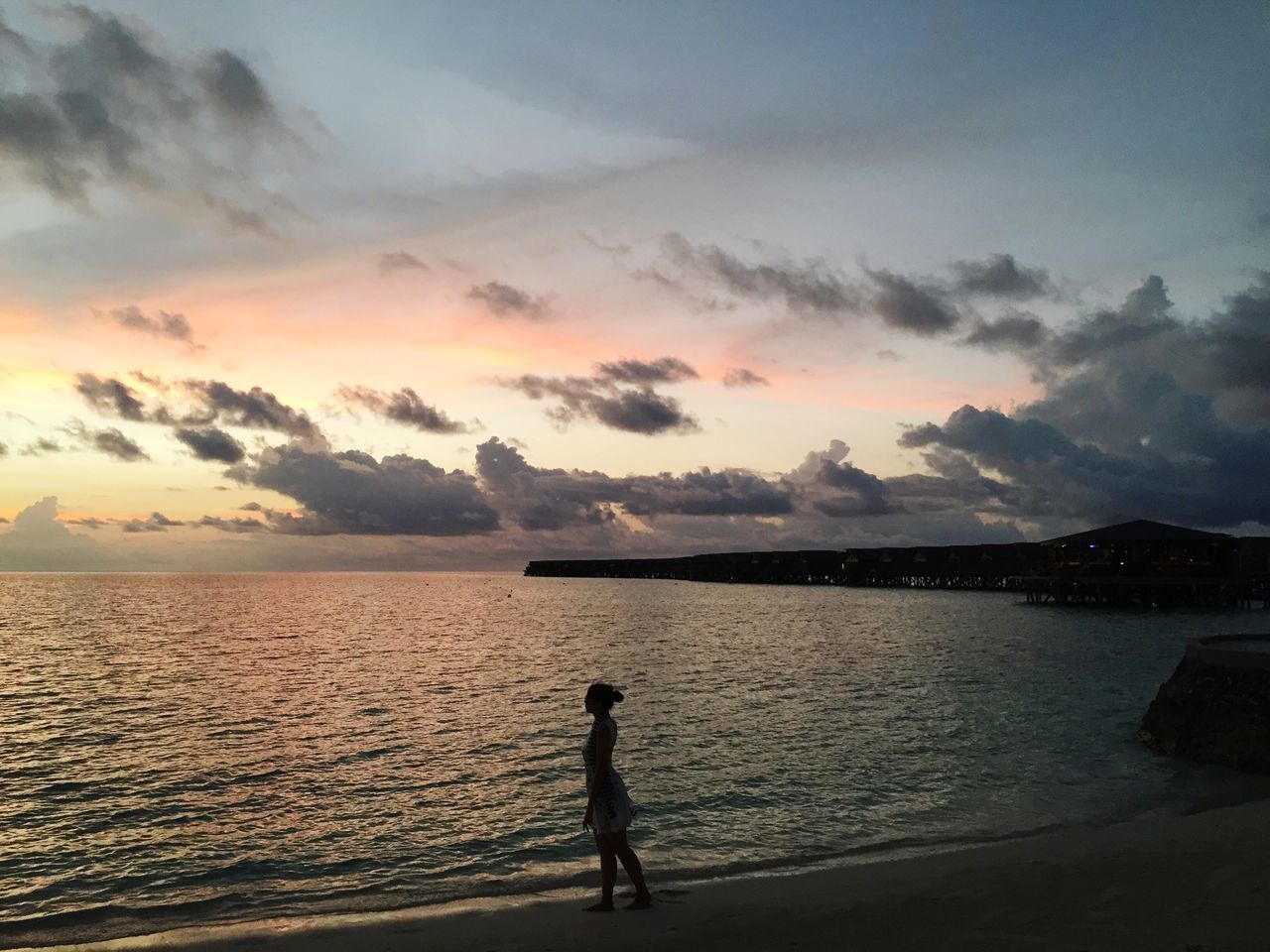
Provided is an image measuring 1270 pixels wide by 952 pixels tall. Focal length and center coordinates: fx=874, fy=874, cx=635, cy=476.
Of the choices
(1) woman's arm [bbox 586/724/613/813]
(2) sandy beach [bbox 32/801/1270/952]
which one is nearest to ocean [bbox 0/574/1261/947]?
(2) sandy beach [bbox 32/801/1270/952]

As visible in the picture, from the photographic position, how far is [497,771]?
24141mm

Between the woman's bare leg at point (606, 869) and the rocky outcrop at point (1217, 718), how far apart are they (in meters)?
19.0

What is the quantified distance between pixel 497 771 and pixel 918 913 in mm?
15210

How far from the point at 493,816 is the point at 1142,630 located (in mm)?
72403

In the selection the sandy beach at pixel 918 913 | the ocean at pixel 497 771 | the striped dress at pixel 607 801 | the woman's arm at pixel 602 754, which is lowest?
the ocean at pixel 497 771

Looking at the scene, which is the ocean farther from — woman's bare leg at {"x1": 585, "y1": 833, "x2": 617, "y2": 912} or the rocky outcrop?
woman's bare leg at {"x1": 585, "y1": 833, "x2": 617, "y2": 912}

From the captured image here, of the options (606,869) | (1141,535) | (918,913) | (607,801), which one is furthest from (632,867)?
(1141,535)

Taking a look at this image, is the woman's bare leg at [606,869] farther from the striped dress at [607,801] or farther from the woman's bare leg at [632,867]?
the striped dress at [607,801]

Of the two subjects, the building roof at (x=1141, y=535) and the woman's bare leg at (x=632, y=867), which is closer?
the woman's bare leg at (x=632, y=867)

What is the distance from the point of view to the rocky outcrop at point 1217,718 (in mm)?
22625

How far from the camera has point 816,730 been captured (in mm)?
29453

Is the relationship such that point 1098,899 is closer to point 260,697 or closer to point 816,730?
point 816,730

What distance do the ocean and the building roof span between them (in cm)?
6231

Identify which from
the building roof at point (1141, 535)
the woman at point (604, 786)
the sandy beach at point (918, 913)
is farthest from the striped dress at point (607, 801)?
the building roof at point (1141, 535)
